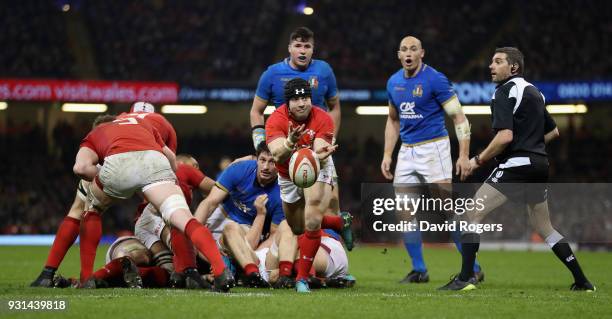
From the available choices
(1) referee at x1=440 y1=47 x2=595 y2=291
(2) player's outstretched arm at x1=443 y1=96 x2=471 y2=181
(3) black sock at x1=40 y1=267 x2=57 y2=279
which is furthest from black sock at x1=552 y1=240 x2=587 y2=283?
(3) black sock at x1=40 y1=267 x2=57 y2=279

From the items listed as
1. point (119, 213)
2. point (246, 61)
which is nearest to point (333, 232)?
point (119, 213)

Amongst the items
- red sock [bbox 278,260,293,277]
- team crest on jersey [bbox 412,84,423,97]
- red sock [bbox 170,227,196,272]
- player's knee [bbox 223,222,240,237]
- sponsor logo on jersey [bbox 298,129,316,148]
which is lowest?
red sock [bbox 278,260,293,277]

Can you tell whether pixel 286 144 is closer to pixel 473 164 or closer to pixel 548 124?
pixel 473 164

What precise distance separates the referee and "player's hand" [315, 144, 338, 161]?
1.30 metres

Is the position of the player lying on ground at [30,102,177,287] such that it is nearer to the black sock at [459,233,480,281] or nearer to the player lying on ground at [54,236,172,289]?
the player lying on ground at [54,236,172,289]

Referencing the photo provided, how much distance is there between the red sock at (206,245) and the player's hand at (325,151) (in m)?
1.13

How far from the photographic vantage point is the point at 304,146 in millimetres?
7262

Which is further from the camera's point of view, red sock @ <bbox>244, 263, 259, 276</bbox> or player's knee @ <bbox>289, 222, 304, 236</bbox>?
player's knee @ <bbox>289, 222, 304, 236</bbox>

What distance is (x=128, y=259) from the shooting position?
7238 millimetres

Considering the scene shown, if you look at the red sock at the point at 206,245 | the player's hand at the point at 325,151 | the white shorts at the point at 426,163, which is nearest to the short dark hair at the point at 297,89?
the player's hand at the point at 325,151

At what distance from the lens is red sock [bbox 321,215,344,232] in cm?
793

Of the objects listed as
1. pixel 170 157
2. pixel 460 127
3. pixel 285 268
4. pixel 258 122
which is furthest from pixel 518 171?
pixel 170 157

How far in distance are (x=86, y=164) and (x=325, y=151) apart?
6.10 ft

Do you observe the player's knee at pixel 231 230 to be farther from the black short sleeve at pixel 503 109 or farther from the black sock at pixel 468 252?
the black short sleeve at pixel 503 109
